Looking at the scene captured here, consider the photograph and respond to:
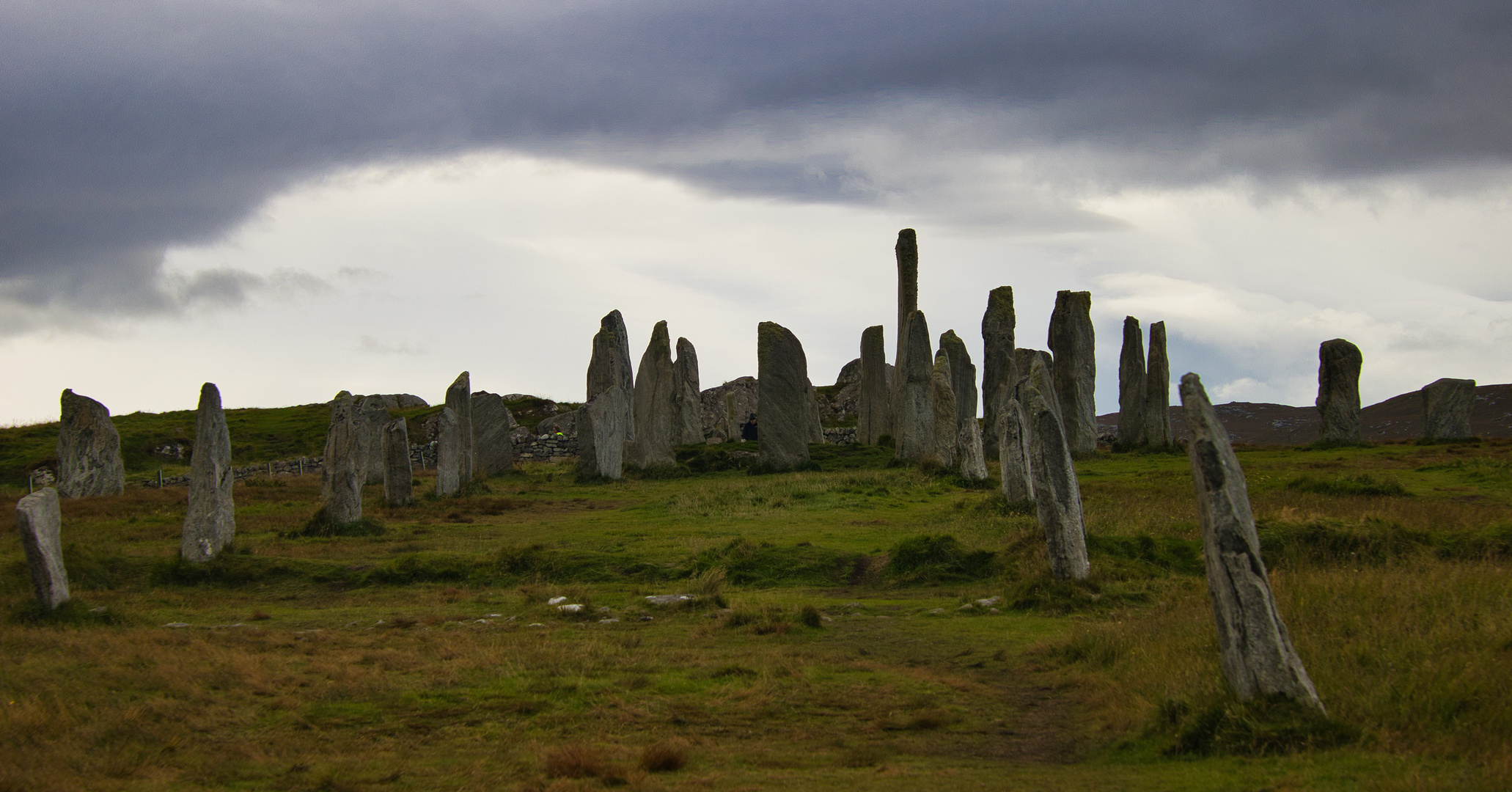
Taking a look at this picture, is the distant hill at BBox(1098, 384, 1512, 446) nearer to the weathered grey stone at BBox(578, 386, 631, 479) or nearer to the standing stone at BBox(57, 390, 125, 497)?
the weathered grey stone at BBox(578, 386, 631, 479)

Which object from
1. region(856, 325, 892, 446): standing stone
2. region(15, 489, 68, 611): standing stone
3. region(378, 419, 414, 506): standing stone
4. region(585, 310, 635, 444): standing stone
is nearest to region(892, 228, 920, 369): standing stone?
region(856, 325, 892, 446): standing stone

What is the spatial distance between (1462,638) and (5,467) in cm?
4748

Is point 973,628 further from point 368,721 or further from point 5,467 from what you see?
point 5,467

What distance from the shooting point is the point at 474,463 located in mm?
37812

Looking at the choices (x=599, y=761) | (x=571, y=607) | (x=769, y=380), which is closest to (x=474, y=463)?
(x=769, y=380)

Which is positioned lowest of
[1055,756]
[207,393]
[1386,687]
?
[1055,756]

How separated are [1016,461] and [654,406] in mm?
18347

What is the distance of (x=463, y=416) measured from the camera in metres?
33.4

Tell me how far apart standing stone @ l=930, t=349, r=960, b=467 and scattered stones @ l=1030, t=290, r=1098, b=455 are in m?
8.39

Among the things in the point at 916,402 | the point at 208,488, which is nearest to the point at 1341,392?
the point at 916,402

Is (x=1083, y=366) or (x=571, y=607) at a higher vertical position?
(x=1083, y=366)

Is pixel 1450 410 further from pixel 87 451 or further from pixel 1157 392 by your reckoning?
pixel 87 451

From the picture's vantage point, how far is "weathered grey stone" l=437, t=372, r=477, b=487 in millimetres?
32812

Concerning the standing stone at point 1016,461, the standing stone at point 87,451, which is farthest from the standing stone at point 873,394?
the standing stone at point 87,451
